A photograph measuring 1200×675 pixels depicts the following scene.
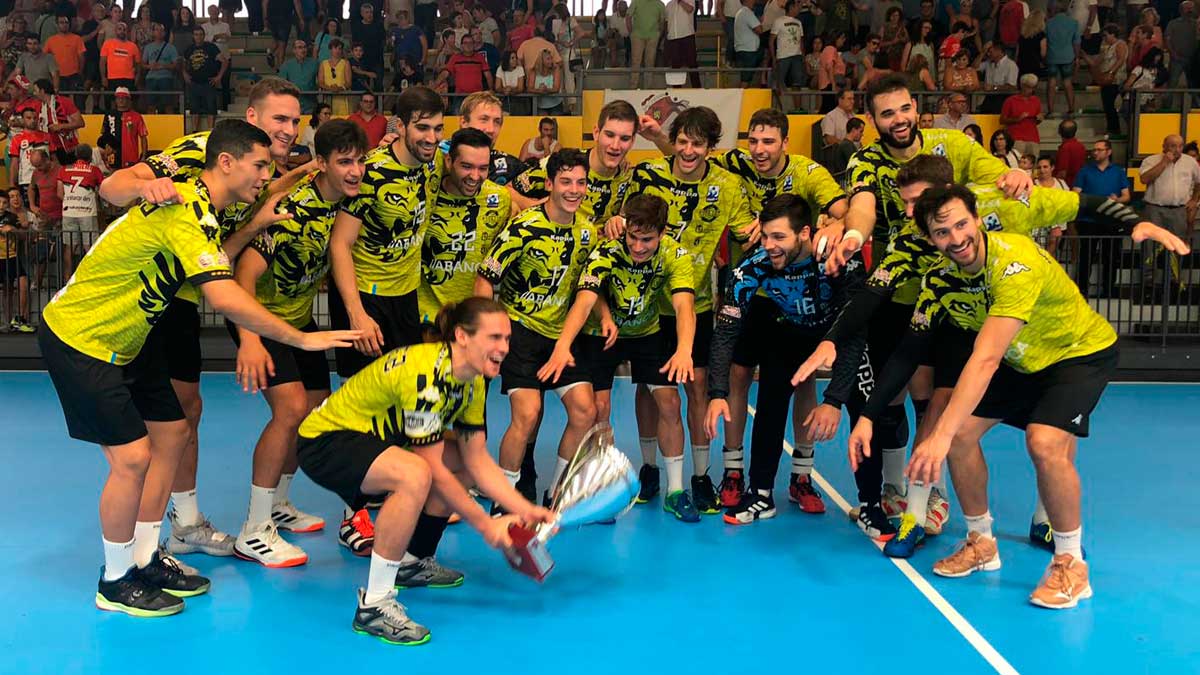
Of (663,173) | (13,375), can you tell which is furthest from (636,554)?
(13,375)

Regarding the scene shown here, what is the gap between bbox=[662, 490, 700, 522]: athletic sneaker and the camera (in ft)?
22.4

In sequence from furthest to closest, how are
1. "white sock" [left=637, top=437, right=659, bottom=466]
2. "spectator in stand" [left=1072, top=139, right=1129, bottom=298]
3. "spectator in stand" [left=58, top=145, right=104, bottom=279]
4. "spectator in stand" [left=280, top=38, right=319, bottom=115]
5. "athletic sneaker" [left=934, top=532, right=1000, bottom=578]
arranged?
"spectator in stand" [left=280, top=38, right=319, bottom=115] < "spectator in stand" [left=58, top=145, right=104, bottom=279] < "spectator in stand" [left=1072, top=139, right=1129, bottom=298] < "white sock" [left=637, top=437, right=659, bottom=466] < "athletic sneaker" [left=934, top=532, right=1000, bottom=578]

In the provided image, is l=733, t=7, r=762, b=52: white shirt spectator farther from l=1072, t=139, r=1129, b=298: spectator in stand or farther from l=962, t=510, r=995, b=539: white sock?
l=962, t=510, r=995, b=539: white sock

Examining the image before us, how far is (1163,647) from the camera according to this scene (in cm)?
489

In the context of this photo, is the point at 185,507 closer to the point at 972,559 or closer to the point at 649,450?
the point at 649,450

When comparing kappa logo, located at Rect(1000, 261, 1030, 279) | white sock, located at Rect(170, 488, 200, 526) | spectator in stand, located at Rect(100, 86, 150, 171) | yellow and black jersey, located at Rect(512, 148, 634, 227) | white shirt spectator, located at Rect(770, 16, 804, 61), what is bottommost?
white sock, located at Rect(170, 488, 200, 526)

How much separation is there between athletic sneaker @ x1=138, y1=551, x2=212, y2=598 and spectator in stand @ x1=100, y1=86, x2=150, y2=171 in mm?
10956

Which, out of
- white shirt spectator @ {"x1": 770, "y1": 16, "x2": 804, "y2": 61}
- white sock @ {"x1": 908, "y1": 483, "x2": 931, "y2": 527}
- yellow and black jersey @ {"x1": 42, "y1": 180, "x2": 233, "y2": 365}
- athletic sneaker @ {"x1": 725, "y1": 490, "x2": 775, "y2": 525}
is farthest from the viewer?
white shirt spectator @ {"x1": 770, "y1": 16, "x2": 804, "y2": 61}

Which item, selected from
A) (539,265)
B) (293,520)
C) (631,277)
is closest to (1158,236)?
(631,277)

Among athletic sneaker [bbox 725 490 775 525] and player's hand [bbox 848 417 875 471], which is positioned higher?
player's hand [bbox 848 417 875 471]

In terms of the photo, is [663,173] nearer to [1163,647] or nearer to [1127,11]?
[1163,647]

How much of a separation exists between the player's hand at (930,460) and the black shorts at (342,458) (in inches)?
95.3

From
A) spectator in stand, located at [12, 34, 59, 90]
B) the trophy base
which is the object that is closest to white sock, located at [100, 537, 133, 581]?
the trophy base

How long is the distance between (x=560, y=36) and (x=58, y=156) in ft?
24.2
